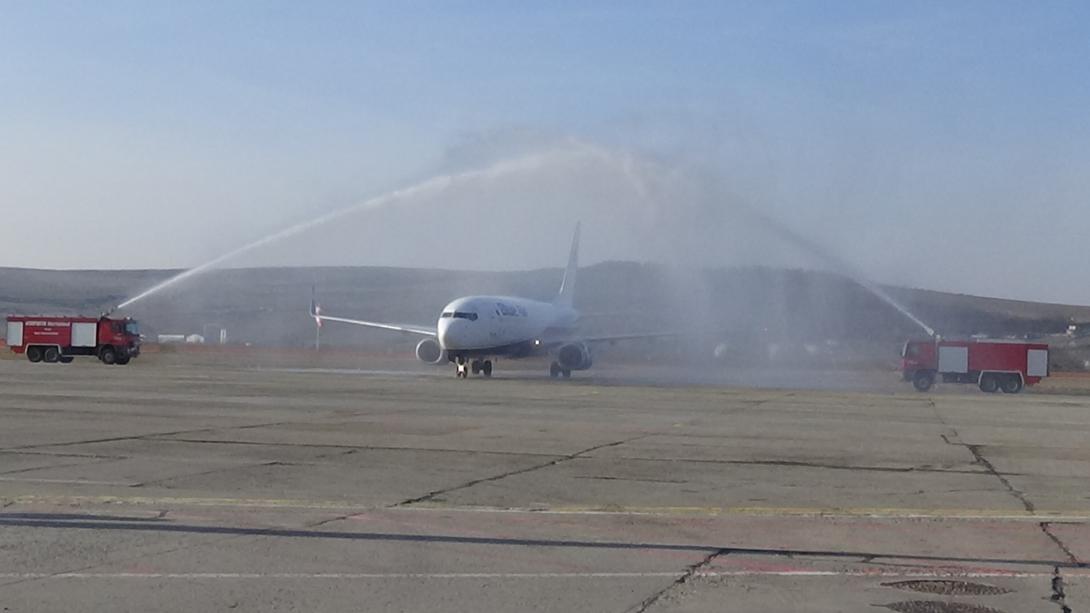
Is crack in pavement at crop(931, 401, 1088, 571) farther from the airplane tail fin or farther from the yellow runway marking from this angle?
the airplane tail fin

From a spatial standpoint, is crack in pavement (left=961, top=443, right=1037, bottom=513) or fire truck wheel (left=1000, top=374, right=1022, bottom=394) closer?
crack in pavement (left=961, top=443, right=1037, bottom=513)

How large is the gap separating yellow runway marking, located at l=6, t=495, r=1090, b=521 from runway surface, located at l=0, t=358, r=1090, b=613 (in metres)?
0.07

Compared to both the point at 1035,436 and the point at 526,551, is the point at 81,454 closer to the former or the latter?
the point at 526,551

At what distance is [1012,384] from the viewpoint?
58.6 metres

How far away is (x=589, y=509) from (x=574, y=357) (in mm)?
44657

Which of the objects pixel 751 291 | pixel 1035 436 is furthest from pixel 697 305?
pixel 1035 436

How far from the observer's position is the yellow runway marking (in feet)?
46.0

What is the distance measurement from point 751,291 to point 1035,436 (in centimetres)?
5846

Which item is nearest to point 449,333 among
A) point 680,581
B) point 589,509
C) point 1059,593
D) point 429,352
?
point 429,352

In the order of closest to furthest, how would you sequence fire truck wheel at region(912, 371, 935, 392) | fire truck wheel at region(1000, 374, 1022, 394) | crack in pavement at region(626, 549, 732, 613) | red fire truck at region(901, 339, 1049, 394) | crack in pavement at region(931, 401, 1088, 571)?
crack in pavement at region(626, 549, 732, 613)
crack in pavement at region(931, 401, 1088, 571)
red fire truck at region(901, 339, 1049, 394)
fire truck wheel at region(1000, 374, 1022, 394)
fire truck wheel at region(912, 371, 935, 392)

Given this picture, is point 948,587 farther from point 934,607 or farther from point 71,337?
point 71,337

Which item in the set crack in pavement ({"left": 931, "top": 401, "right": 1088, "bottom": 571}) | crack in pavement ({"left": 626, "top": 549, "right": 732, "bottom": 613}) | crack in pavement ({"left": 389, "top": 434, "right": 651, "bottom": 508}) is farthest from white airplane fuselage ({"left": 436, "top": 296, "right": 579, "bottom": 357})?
crack in pavement ({"left": 626, "top": 549, "right": 732, "bottom": 613})

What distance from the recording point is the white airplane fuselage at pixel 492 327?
54719 millimetres

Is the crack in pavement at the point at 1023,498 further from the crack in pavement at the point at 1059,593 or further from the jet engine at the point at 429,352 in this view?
the jet engine at the point at 429,352
